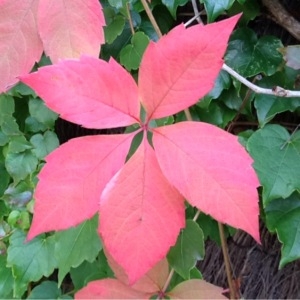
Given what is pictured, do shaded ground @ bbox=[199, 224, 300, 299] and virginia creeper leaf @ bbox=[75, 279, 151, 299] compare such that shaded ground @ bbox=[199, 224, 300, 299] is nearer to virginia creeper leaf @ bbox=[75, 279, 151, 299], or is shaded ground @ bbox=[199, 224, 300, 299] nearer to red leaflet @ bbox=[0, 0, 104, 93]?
virginia creeper leaf @ bbox=[75, 279, 151, 299]

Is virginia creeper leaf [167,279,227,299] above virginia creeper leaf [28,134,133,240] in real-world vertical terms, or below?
below

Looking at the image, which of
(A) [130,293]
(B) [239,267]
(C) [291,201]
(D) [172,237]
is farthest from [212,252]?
(D) [172,237]

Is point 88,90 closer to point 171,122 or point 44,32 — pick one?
point 44,32

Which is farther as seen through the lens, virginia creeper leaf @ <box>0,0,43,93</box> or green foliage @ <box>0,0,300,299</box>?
green foliage @ <box>0,0,300,299</box>

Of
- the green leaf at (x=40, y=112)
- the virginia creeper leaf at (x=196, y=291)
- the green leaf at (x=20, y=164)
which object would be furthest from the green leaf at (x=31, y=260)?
the virginia creeper leaf at (x=196, y=291)

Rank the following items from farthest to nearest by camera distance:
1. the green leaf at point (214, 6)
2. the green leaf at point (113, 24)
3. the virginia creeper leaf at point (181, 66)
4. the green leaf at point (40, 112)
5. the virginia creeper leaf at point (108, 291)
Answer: the green leaf at point (40, 112)
the green leaf at point (113, 24)
the green leaf at point (214, 6)
the virginia creeper leaf at point (108, 291)
the virginia creeper leaf at point (181, 66)

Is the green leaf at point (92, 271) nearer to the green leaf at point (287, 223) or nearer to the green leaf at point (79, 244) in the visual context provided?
the green leaf at point (79, 244)

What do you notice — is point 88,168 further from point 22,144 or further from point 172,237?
point 22,144

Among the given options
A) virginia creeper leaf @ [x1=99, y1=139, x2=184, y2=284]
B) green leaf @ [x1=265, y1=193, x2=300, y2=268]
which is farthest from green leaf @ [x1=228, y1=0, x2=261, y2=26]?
virginia creeper leaf @ [x1=99, y1=139, x2=184, y2=284]
